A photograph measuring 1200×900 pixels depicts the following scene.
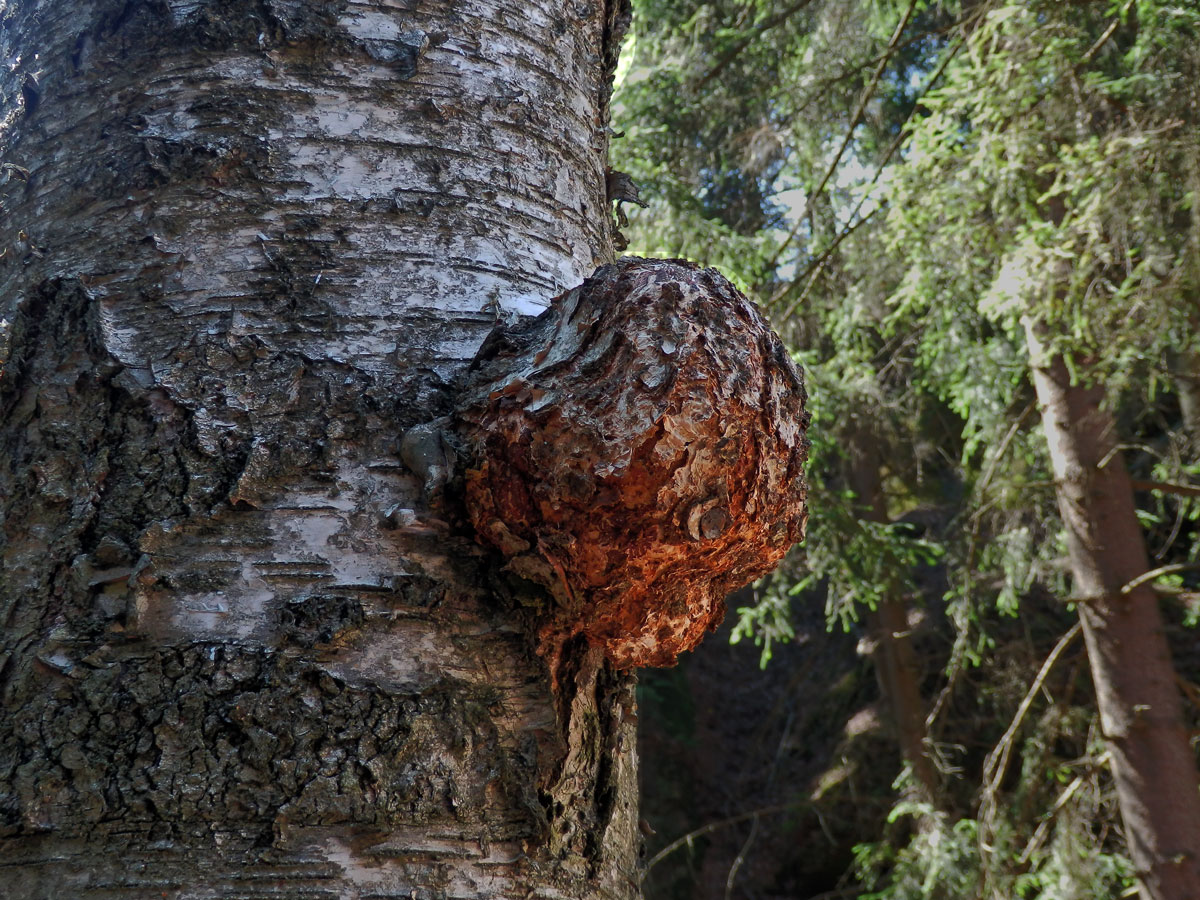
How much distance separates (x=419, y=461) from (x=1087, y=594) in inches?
201

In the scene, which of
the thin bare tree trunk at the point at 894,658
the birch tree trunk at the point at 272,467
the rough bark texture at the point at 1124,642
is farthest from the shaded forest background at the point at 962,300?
the birch tree trunk at the point at 272,467

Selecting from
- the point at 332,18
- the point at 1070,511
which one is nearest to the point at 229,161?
the point at 332,18

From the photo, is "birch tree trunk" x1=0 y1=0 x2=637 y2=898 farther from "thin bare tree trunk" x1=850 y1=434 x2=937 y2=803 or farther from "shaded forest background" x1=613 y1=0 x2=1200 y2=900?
"thin bare tree trunk" x1=850 y1=434 x2=937 y2=803

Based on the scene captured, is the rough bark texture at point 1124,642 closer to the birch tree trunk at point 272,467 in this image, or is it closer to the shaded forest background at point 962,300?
the shaded forest background at point 962,300

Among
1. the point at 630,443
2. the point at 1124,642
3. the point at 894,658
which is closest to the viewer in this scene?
the point at 630,443

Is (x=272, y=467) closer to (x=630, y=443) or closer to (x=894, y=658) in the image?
(x=630, y=443)

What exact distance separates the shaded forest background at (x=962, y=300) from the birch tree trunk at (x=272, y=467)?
338 centimetres

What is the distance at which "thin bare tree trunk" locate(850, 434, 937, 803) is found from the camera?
826cm

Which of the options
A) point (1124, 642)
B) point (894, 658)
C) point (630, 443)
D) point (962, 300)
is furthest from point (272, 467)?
point (894, 658)

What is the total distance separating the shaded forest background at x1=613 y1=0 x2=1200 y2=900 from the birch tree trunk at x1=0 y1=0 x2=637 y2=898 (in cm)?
338

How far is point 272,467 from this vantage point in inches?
35.7

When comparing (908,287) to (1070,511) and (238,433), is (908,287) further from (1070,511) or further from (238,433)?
(238,433)

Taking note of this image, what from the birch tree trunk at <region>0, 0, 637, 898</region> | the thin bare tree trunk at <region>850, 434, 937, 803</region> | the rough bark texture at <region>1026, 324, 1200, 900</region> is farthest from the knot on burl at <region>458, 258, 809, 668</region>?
the thin bare tree trunk at <region>850, 434, 937, 803</region>

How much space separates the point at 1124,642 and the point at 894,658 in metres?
4.00
